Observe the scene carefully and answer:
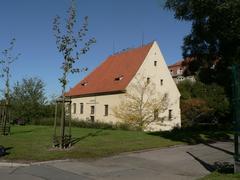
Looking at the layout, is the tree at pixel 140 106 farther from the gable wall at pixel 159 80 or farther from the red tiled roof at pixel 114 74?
the red tiled roof at pixel 114 74

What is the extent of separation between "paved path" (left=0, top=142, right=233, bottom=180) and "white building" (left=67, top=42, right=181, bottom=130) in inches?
1111

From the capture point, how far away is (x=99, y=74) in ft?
176

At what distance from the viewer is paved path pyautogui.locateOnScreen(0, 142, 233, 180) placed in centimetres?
1115

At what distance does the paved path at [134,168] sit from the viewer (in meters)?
11.1

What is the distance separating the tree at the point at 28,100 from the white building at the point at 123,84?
6.19 metres

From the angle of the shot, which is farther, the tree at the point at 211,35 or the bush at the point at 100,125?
the bush at the point at 100,125

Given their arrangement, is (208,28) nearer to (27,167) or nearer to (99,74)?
(27,167)

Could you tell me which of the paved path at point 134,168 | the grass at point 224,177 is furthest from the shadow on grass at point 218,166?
the grass at point 224,177

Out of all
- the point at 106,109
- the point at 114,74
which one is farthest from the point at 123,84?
the point at 114,74

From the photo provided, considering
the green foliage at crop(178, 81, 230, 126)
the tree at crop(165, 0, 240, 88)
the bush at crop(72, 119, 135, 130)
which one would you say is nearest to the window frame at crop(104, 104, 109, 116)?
the bush at crop(72, 119, 135, 130)

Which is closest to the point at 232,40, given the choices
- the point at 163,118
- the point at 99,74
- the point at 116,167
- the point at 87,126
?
the point at 116,167

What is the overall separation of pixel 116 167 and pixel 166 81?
36.5 meters

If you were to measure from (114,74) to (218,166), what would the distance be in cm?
3799

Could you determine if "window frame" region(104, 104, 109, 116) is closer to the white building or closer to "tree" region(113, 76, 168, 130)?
the white building
